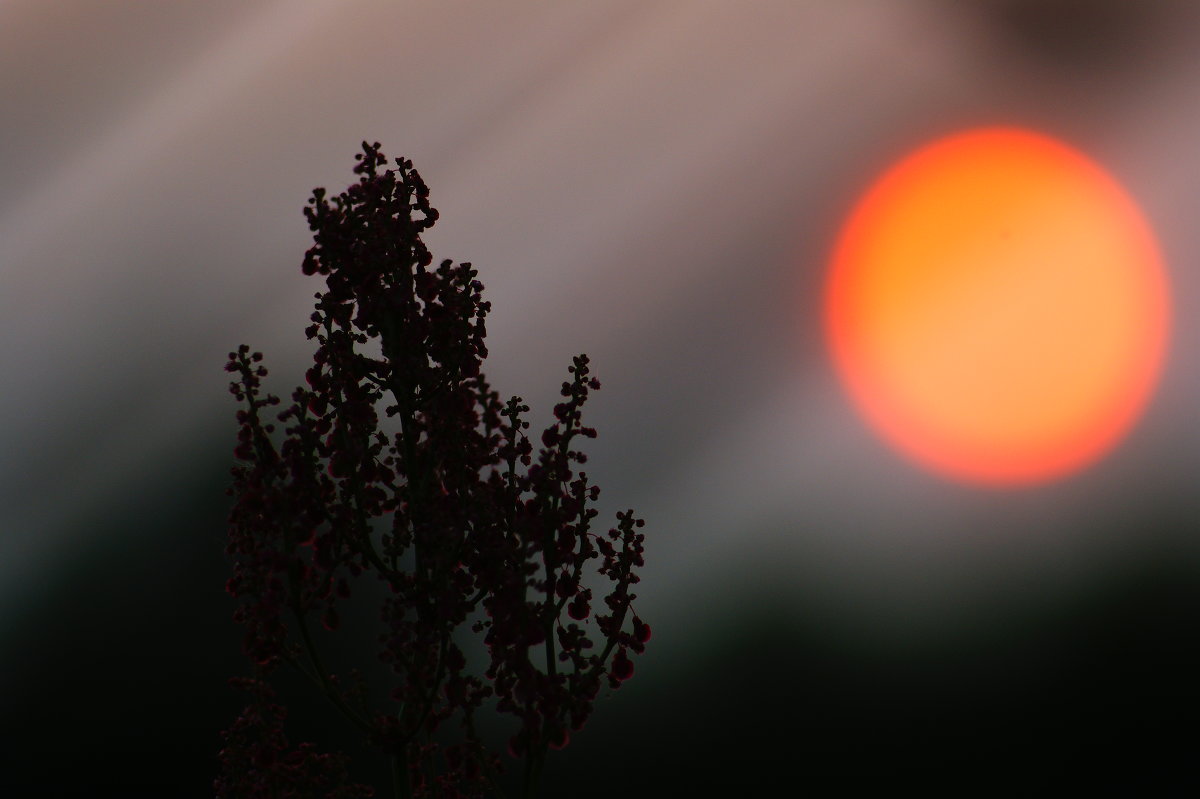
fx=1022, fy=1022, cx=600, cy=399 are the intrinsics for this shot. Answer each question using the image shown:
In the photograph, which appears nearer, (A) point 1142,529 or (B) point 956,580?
(B) point 956,580

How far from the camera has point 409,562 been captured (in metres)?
4.82

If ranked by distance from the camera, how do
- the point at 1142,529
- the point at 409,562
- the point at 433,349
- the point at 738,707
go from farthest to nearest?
the point at 1142,529, the point at 738,707, the point at 409,562, the point at 433,349

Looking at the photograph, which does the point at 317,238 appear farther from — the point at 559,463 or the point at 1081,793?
the point at 1081,793

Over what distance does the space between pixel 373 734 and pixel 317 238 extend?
1960 mm

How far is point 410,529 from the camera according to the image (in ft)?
13.8

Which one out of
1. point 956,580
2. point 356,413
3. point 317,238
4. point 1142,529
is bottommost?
point 356,413

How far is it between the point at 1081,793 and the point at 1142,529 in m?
5.36

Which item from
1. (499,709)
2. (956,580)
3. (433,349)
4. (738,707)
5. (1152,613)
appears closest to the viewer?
(499,709)

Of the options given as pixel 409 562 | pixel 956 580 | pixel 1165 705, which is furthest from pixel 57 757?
pixel 1165 705

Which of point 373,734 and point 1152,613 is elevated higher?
point 1152,613

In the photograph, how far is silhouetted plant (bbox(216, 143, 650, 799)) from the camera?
3.87m

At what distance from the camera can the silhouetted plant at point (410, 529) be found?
3869mm

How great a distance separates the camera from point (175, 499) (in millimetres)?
15289

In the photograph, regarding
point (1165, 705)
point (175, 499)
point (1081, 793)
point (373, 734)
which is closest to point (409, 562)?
point (373, 734)
